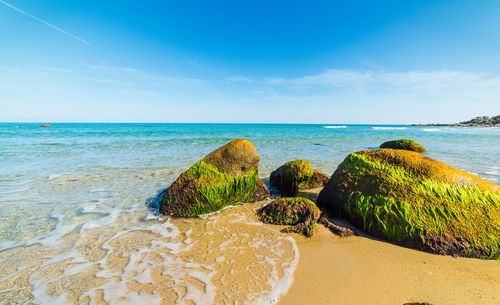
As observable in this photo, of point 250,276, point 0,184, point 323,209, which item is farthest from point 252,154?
point 0,184

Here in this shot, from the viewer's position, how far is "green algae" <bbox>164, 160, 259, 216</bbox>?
14.6ft

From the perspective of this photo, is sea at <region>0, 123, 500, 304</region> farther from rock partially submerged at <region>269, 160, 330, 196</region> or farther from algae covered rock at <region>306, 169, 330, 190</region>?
algae covered rock at <region>306, 169, 330, 190</region>

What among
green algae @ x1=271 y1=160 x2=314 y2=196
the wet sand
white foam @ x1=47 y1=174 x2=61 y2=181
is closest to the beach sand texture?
the wet sand

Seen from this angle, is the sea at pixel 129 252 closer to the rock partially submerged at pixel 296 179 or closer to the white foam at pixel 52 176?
the white foam at pixel 52 176

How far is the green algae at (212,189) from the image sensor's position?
4.44m

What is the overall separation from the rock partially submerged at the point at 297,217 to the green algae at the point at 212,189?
97 centimetres

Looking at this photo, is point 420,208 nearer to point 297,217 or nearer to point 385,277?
point 385,277

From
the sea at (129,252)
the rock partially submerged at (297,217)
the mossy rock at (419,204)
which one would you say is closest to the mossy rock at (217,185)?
the sea at (129,252)

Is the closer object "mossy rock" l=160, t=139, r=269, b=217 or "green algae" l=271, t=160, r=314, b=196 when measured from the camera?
"mossy rock" l=160, t=139, r=269, b=217

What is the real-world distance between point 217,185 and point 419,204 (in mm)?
3771

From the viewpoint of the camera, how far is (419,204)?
332 cm

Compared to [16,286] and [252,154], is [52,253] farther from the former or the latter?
[252,154]

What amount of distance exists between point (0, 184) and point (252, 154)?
7785 millimetres

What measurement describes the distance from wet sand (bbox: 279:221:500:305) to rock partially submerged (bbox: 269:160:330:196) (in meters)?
2.47
